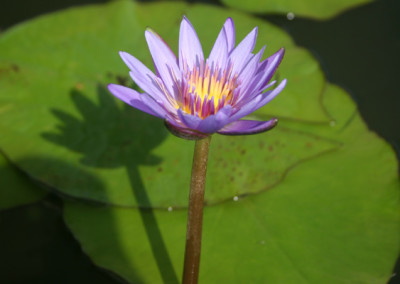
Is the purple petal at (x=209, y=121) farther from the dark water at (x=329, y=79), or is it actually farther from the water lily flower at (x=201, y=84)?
the dark water at (x=329, y=79)

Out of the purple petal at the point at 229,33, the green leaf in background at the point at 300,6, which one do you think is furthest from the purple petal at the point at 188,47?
the green leaf in background at the point at 300,6

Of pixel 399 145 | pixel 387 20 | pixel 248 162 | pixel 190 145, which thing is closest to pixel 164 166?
pixel 190 145

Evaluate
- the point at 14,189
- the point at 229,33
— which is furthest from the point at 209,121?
the point at 14,189

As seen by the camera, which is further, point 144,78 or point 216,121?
point 144,78

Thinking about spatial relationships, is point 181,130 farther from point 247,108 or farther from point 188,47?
point 188,47

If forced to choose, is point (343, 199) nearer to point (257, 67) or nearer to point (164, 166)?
point (164, 166)

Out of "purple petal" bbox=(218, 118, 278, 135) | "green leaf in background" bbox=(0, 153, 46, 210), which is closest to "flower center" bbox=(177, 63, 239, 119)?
"purple petal" bbox=(218, 118, 278, 135)
